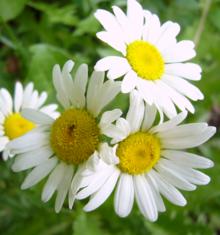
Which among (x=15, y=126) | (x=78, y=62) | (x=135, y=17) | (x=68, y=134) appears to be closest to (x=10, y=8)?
(x=78, y=62)

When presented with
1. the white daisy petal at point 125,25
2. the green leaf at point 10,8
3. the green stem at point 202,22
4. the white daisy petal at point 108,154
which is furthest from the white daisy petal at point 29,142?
the green stem at point 202,22

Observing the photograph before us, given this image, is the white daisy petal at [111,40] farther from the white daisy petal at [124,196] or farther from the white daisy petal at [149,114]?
the white daisy petal at [124,196]

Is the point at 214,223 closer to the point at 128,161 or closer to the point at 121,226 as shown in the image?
the point at 121,226

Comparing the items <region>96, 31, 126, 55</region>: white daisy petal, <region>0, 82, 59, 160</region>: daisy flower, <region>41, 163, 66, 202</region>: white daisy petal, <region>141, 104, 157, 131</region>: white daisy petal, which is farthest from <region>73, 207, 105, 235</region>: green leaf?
<region>96, 31, 126, 55</region>: white daisy petal

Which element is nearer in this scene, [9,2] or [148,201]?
[148,201]

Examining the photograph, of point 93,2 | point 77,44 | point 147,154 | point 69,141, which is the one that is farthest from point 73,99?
point 77,44

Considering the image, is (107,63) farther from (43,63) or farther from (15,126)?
(43,63)
